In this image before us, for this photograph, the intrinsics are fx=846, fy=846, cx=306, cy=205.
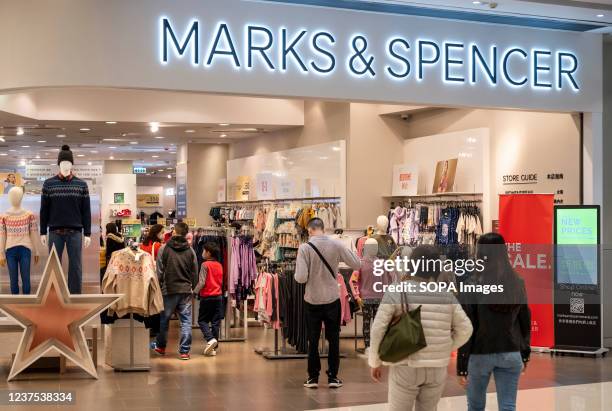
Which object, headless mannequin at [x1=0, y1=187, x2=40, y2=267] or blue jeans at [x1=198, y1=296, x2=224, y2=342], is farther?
blue jeans at [x1=198, y1=296, x2=224, y2=342]

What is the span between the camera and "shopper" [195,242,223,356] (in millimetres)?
10414

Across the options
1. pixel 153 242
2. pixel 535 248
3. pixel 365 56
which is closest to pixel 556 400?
pixel 535 248

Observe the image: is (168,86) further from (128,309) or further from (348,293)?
(348,293)

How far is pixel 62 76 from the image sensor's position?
7.93 metres

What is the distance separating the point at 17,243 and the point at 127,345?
1.71 m

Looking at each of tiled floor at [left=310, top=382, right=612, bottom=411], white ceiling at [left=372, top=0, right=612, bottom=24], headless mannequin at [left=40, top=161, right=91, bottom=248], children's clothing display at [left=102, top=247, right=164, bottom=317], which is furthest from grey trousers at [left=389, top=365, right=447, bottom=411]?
headless mannequin at [left=40, top=161, right=91, bottom=248]

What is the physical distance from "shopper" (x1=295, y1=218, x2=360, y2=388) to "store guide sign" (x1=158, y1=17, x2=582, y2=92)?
6.19 ft

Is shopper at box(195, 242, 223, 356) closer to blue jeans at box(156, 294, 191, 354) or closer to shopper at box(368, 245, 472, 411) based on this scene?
blue jeans at box(156, 294, 191, 354)

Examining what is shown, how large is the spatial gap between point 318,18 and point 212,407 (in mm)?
4064

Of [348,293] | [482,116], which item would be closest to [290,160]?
[482,116]

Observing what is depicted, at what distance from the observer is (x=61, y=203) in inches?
360

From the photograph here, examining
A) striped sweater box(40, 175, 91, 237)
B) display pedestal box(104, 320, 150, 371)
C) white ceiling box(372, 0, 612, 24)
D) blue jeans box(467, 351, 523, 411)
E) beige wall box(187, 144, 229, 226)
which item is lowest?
display pedestal box(104, 320, 150, 371)

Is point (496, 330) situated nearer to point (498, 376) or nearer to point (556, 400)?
point (498, 376)

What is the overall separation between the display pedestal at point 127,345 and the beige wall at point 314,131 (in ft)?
17.7
